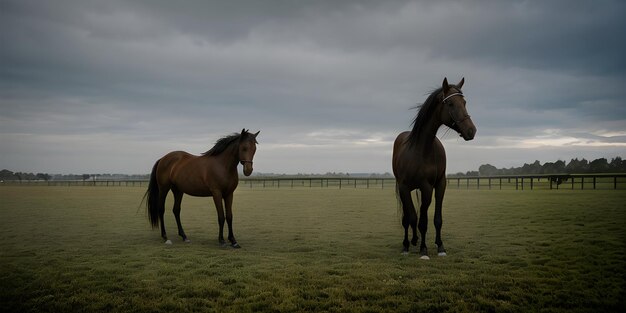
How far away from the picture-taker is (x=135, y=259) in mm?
6852

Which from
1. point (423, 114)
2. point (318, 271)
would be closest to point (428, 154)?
point (423, 114)

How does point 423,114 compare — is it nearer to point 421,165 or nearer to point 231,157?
point 421,165

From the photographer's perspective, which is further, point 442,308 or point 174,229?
point 174,229

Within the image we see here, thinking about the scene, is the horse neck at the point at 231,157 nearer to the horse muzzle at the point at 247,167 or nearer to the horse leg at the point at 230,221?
the horse muzzle at the point at 247,167

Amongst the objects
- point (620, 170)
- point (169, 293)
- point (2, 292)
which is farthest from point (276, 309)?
point (620, 170)

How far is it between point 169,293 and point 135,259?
2.45 meters

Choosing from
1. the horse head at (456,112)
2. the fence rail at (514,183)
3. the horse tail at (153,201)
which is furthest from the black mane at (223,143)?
the fence rail at (514,183)

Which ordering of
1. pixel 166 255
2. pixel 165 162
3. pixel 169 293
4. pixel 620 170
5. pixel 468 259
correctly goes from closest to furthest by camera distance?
pixel 169 293 < pixel 468 259 < pixel 166 255 < pixel 165 162 < pixel 620 170

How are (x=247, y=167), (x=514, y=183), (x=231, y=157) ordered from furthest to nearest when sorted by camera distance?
(x=514, y=183) → (x=231, y=157) → (x=247, y=167)

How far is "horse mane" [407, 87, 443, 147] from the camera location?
271 inches

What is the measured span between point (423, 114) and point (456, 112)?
664 millimetres

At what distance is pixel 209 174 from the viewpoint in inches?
337

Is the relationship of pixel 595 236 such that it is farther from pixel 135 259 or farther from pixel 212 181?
pixel 135 259

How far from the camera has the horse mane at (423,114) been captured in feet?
22.6
